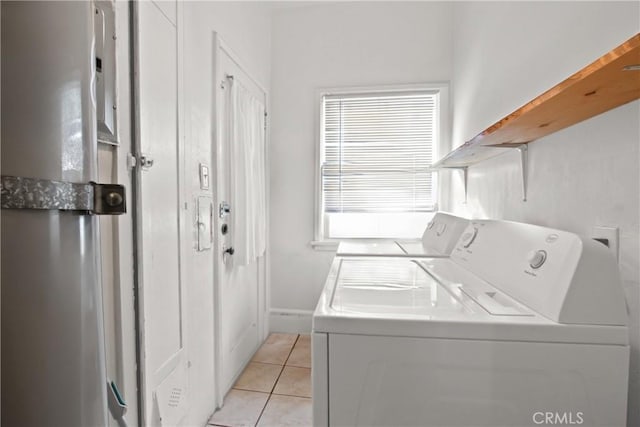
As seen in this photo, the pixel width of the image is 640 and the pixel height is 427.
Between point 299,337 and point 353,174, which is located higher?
point 353,174

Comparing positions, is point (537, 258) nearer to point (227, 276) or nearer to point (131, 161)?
point (131, 161)

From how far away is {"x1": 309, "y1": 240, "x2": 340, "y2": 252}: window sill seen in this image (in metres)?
2.69

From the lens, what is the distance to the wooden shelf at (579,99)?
550mm

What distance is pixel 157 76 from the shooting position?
118cm

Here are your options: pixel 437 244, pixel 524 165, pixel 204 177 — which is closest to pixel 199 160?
pixel 204 177

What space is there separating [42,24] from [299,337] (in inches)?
105

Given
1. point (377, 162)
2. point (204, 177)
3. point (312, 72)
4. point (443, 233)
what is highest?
point (312, 72)

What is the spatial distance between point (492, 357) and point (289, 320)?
2.31 m

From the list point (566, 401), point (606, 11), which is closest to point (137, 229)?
point (566, 401)

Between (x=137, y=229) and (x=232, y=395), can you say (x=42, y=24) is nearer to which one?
(x=137, y=229)

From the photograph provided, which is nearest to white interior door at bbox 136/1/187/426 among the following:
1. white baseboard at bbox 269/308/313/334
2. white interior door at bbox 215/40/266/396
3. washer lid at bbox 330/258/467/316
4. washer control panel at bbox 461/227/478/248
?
white interior door at bbox 215/40/266/396
